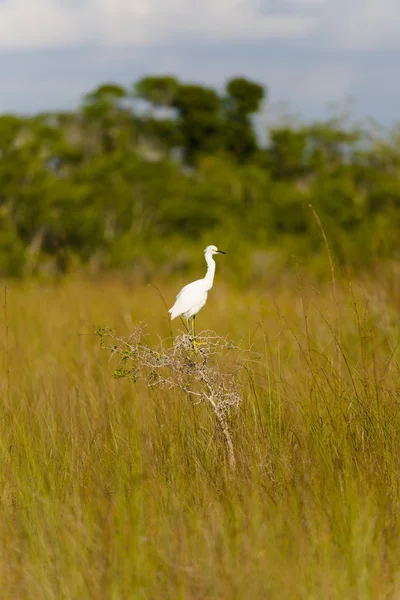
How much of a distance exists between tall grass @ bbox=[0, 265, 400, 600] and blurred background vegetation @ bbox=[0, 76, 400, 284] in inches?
28.2

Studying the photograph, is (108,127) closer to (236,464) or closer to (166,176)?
(166,176)

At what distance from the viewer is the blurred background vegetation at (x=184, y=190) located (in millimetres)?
13367

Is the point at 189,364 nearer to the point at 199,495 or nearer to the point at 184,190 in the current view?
the point at 199,495

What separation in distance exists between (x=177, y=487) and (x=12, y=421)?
1.01 m

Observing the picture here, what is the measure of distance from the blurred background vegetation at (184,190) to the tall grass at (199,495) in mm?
717

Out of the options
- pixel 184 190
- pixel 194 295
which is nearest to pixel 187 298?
pixel 194 295

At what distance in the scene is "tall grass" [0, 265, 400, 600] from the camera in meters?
2.24

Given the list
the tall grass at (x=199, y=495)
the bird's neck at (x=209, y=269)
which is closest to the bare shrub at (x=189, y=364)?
the tall grass at (x=199, y=495)

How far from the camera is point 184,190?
2409 cm

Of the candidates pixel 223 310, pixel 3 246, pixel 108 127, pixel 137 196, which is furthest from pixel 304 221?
pixel 108 127

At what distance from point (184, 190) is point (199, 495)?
2169cm

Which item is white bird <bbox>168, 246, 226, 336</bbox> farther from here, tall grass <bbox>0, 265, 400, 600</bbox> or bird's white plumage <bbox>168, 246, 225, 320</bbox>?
tall grass <bbox>0, 265, 400, 600</bbox>

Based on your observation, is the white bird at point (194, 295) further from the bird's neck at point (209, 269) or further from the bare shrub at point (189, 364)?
the bare shrub at point (189, 364)

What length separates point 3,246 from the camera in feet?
42.9
